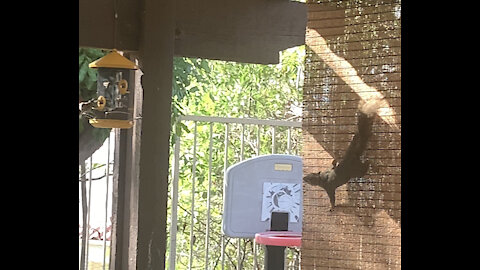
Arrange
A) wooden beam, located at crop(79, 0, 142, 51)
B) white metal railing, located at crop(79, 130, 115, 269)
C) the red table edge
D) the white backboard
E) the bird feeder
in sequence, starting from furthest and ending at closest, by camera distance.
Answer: the white backboard → white metal railing, located at crop(79, 130, 115, 269) → the red table edge → the bird feeder → wooden beam, located at crop(79, 0, 142, 51)

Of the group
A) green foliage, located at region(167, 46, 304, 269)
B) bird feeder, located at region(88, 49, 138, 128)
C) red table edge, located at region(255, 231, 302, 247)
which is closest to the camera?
bird feeder, located at region(88, 49, 138, 128)

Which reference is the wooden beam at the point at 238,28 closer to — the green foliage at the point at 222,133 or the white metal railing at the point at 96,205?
the white metal railing at the point at 96,205

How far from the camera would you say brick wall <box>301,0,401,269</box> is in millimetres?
1245

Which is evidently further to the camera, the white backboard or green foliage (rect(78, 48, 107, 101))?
the white backboard

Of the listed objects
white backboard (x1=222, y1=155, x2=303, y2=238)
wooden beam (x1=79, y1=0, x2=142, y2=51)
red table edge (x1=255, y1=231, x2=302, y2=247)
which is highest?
wooden beam (x1=79, y1=0, x2=142, y2=51)

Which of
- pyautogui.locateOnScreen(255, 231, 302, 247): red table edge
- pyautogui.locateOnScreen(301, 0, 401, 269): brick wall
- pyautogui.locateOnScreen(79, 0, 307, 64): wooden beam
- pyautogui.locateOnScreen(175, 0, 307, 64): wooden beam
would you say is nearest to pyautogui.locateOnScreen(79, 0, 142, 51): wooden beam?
pyautogui.locateOnScreen(79, 0, 307, 64): wooden beam

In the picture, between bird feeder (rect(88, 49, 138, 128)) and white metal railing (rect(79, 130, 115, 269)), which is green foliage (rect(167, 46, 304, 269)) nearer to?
white metal railing (rect(79, 130, 115, 269))

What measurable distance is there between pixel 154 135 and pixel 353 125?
39.5 inches

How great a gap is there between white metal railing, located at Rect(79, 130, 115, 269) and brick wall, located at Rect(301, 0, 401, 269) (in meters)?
1.71

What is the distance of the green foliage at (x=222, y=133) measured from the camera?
13.2 ft

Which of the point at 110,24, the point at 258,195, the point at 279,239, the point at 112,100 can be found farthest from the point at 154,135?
the point at 258,195

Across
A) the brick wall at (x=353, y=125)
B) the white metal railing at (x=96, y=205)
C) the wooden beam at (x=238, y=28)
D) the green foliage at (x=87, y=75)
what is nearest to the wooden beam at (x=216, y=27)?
the wooden beam at (x=238, y=28)
